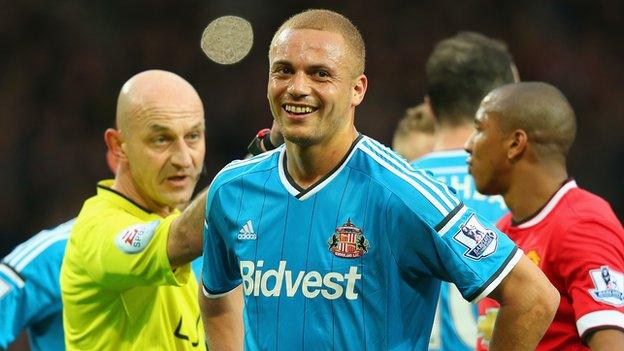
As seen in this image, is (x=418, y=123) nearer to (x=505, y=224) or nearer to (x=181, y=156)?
(x=505, y=224)

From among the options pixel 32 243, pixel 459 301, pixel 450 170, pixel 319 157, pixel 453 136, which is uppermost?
pixel 319 157

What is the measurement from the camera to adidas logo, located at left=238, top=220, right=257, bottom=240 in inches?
121

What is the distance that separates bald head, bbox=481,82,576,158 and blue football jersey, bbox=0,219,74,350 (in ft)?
6.35

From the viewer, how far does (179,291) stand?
3906mm

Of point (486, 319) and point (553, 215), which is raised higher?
point (553, 215)

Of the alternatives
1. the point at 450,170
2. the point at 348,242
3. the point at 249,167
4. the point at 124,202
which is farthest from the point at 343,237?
the point at 450,170

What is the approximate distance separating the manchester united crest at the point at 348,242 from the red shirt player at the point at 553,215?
0.95 m

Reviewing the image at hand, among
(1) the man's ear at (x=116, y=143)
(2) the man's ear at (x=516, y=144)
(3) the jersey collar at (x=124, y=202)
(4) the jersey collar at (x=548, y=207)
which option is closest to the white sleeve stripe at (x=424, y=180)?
(4) the jersey collar at (x=548, y=207)

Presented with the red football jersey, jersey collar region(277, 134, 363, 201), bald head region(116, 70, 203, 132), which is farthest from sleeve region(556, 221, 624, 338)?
bald head region(116, 70, 203, 132)

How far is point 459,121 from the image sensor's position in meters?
5.11

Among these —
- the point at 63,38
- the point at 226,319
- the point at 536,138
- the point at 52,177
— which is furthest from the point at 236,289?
the point at 63,38

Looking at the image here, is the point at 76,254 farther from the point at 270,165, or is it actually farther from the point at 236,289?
the point at 270,165

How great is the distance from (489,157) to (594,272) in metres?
0.81

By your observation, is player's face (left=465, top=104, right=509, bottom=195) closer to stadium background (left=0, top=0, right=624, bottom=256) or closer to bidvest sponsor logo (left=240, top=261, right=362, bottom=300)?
bidvest sponsor logo (left=240, top=261, right=362, bottom=300)
